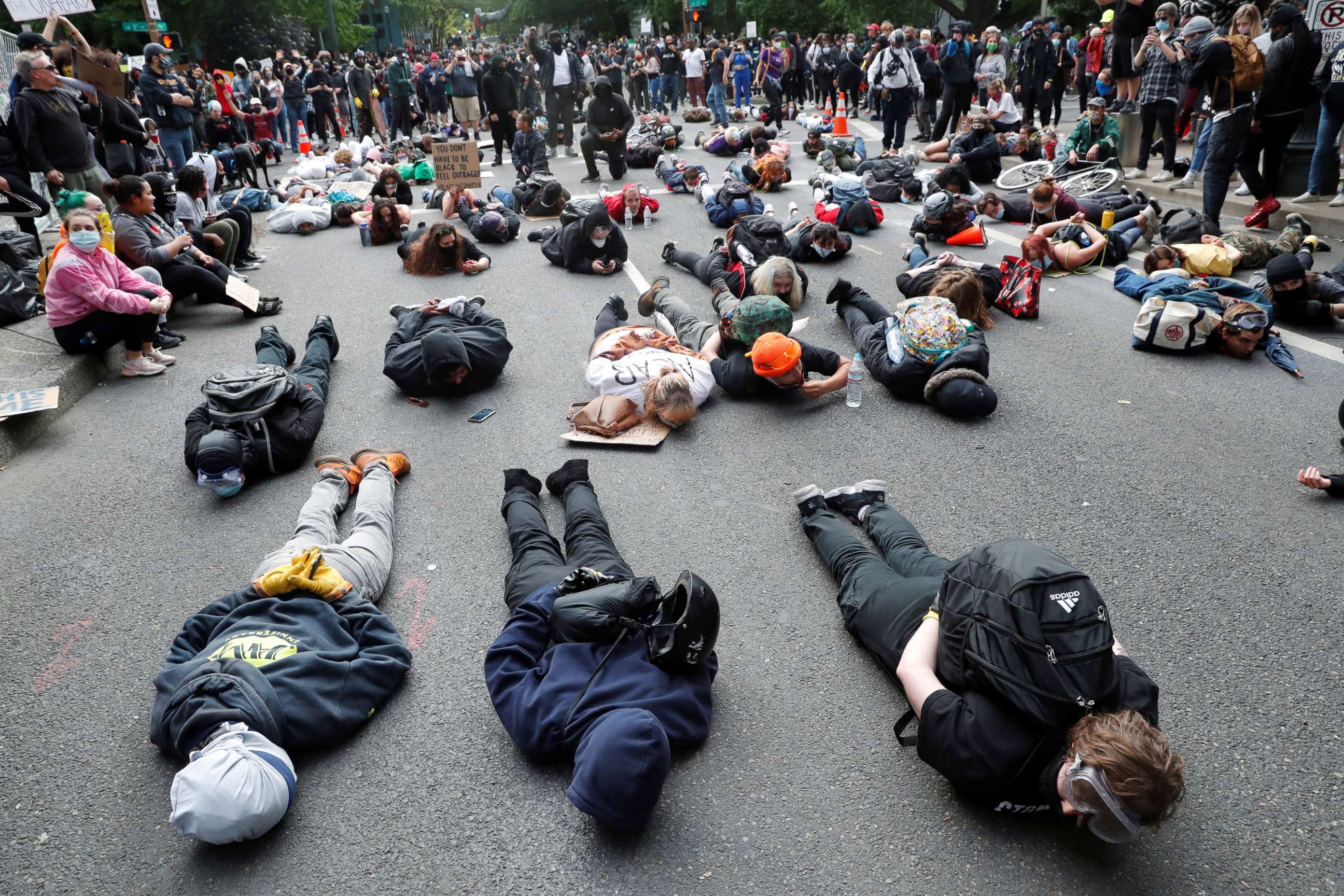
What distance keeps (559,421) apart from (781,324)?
178cm

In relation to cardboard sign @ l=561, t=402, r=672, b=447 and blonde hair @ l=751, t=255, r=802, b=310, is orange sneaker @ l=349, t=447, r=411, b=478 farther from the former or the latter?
blonde hair @ l=751, t=255, r=802, b=310

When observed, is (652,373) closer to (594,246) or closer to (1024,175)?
(594,246)

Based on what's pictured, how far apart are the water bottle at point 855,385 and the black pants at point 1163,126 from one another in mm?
8551

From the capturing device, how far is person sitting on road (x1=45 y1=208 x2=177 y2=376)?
676cm

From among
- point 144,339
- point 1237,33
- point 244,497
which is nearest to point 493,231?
point 144,339

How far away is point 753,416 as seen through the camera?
643 cm

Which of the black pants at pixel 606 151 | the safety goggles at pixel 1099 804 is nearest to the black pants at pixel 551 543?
the safety goggles at pixel 1099 804

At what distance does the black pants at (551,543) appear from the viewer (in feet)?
13.8

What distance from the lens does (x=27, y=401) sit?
6.35m

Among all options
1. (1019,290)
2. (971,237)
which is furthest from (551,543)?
(971,237)

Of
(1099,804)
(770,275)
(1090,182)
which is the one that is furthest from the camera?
(1090,182)

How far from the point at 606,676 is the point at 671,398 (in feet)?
9.81

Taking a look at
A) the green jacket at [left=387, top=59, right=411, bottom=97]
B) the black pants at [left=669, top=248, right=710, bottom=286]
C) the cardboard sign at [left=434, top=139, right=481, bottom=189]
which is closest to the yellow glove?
the black pants at [left=669, top=248, right=710, bottom=286]

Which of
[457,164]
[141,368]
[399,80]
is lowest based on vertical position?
[141,368]
